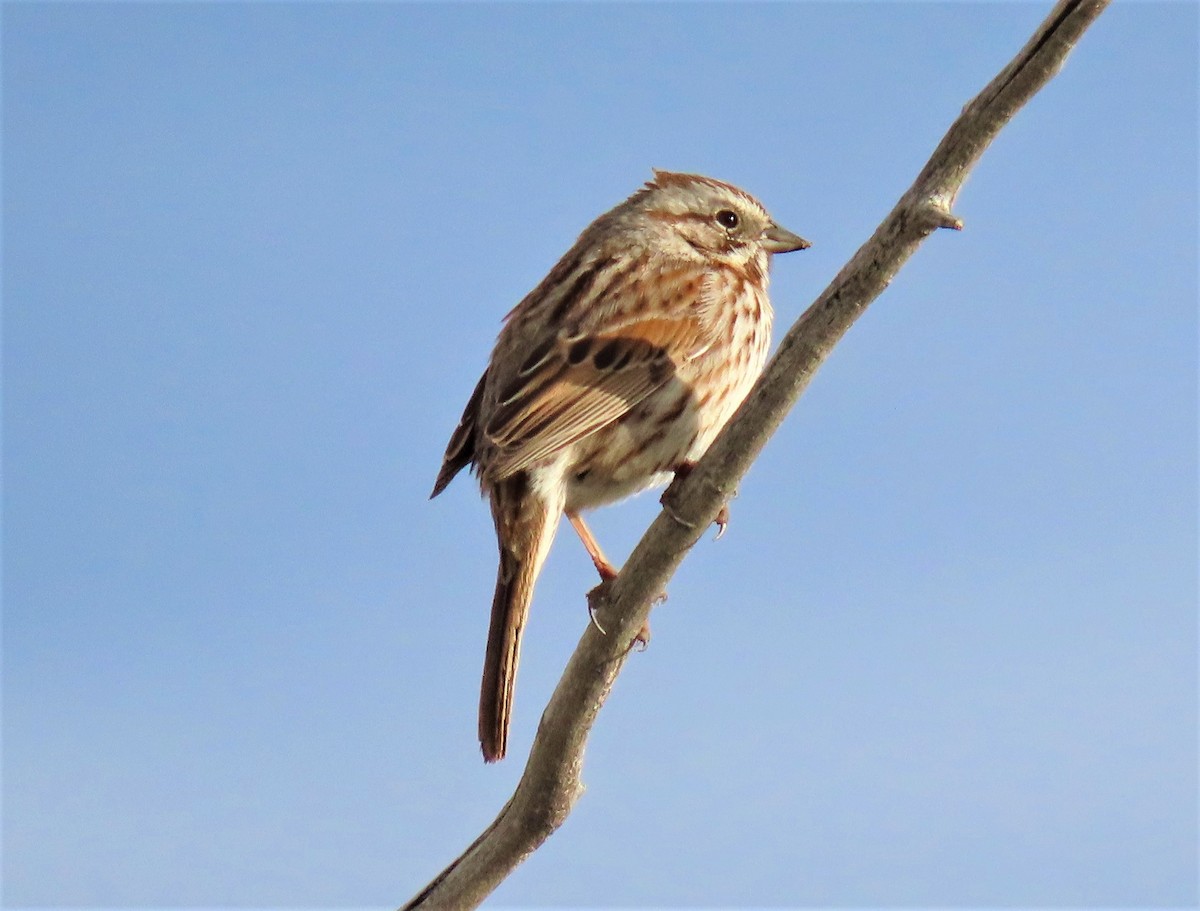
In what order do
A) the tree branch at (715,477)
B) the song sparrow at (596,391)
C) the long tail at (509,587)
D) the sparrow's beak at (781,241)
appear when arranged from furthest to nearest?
the sparrow's beak at (781,241) → the song sparrow at (596,391) → the long tail at (509,587) → the tree branch at (715,477)

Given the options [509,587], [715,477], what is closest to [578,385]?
[509,587]

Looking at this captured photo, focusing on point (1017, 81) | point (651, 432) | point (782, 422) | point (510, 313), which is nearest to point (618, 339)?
point (651, 432)

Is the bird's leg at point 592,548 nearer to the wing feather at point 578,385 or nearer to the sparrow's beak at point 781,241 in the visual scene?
the wing feather at point 578,385

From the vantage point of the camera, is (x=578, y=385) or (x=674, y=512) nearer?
(x=674, y=512)

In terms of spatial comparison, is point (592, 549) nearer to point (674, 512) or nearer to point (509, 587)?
point (509, 587)

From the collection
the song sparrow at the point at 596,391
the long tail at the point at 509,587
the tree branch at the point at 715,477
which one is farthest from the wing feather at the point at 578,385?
the tree branch at the point at 715,477

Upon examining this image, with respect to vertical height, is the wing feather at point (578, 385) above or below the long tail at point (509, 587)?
above
